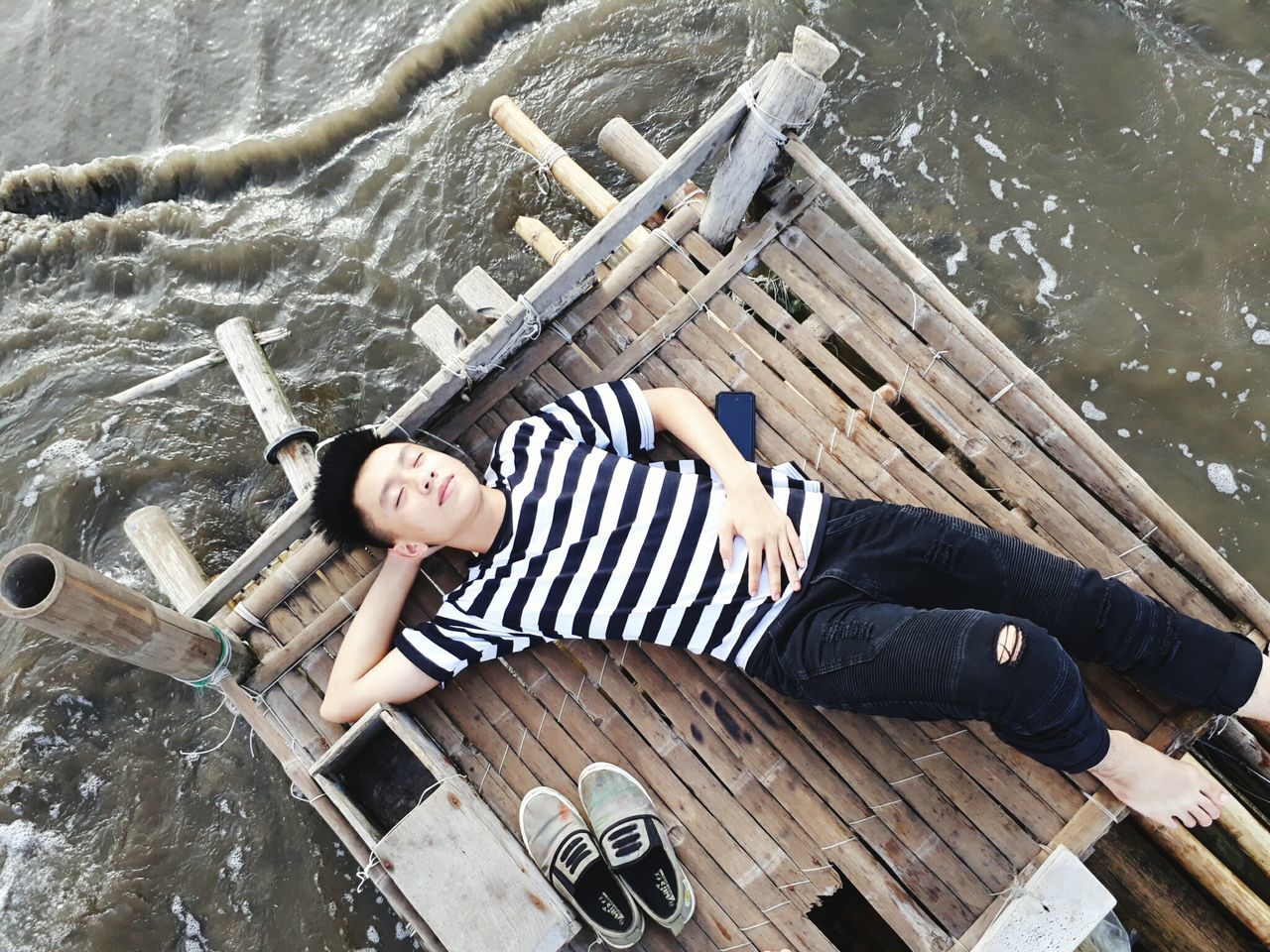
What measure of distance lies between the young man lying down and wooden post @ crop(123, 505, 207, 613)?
1.20 meters

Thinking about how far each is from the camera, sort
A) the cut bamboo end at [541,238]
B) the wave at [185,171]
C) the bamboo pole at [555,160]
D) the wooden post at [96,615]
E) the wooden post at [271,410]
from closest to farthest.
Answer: the wooden post at [96,615] → the wooden post at [271,410] → the bamboo pole at [555,160] → the cut bamboo end at [541,238] → the wave at [185,171]

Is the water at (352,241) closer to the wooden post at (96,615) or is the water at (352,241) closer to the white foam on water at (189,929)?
the white foam on water at (189,929)

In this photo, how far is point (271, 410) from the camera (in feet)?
13.5

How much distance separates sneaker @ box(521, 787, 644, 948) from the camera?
2.90 m

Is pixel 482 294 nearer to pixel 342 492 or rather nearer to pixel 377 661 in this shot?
pixel 342 492

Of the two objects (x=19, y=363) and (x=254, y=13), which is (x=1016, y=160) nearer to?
(x=254, y=13)

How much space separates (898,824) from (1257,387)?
334cm

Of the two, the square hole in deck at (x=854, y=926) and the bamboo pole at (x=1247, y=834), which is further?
the square hole in deck at (x=854, y=926)

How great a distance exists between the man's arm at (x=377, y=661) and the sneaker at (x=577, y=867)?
648 millimetres

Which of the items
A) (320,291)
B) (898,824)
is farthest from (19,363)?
(898,824)

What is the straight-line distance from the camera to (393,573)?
319 centimetres

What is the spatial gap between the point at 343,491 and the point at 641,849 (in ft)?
5.59

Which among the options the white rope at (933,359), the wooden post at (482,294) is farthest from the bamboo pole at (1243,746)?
the wooden post at (482,294)

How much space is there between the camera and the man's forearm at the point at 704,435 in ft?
9.84
